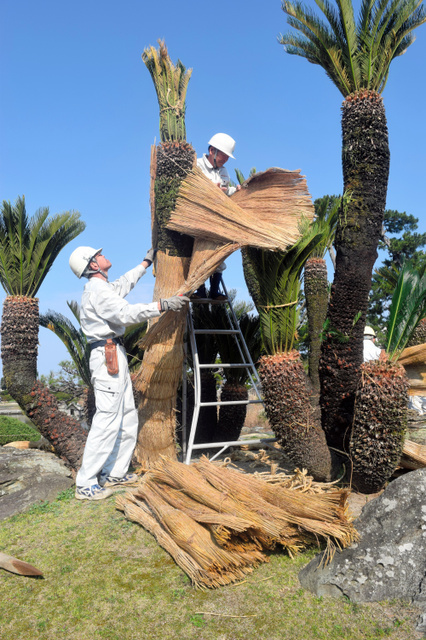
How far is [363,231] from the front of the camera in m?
4.39

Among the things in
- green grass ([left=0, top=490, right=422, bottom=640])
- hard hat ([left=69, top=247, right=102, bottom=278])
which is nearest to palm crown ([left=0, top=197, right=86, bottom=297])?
hard hat ([left=69, top=247, right=102, bottom=278])

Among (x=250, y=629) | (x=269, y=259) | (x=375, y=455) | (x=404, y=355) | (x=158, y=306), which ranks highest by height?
(x=269, y=259)

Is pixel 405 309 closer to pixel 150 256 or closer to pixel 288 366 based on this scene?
pixel 288 366

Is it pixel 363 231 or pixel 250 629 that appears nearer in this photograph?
pixel 250 629

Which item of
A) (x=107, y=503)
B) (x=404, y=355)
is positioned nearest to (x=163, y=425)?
(x=107, y=503)

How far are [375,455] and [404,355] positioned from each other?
1.02 meters

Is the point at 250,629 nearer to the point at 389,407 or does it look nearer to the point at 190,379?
the point at 389,407

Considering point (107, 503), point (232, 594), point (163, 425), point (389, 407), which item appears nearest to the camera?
point (232, 594)

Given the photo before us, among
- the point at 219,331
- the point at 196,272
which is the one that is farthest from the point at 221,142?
the point at 219,331

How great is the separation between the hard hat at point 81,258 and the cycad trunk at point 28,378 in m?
0.85

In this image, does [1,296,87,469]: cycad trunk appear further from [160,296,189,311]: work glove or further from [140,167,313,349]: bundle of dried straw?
[160,296,189,311]: work glove

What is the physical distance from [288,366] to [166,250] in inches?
74.3

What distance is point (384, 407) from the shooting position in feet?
13.6

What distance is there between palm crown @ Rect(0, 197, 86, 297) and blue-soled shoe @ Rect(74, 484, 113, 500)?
229 cm
